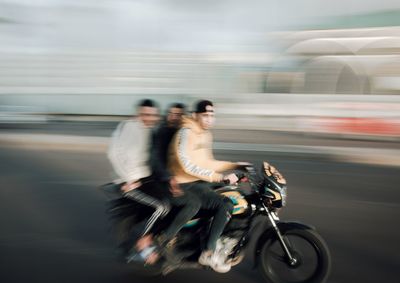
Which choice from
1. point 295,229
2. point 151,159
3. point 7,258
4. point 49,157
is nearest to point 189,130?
point 151,159

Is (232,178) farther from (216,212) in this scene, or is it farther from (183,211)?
(183,211)

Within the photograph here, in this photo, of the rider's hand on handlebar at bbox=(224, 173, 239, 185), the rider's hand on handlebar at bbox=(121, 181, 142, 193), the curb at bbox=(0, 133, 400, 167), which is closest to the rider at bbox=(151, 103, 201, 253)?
the rider's hand on handlebar at bbox=(121, 181, 142, 193)

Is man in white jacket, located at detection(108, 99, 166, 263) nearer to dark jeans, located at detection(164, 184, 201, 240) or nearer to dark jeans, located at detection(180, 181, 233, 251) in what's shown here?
dark jeans, located at detection(164, 184, 201, 240)

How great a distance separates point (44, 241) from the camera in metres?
5.51

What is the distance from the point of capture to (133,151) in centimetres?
441

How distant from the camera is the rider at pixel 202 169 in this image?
4117mm

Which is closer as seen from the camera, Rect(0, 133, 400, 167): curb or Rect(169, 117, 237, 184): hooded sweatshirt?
Rect(169, 117, 237, 184): hooded sweatshirt

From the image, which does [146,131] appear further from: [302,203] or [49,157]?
[49,157]

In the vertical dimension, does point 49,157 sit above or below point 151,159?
below

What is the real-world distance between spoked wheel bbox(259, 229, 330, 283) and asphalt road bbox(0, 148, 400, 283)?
29cm

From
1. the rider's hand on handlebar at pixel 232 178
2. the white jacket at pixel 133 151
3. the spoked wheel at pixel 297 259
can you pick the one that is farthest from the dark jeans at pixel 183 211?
the spoked wheel at pixel 297 259

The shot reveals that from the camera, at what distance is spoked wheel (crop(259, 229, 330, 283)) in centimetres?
394

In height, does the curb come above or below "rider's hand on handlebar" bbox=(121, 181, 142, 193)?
below

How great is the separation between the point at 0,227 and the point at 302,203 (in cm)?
385
